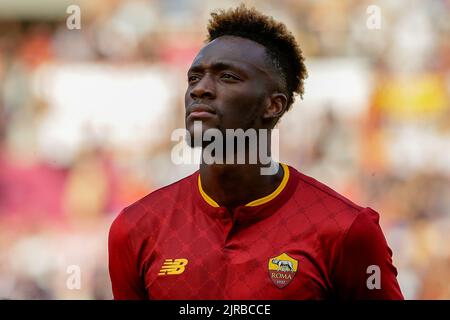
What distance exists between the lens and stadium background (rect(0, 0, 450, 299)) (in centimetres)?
824

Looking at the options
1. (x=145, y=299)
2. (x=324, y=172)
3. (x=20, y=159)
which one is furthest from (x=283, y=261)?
(x=20, y=159)

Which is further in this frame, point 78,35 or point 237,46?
point 78,35

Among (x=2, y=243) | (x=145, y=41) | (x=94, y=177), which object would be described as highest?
(x=145, y=41)

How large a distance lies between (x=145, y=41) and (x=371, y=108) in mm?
2450

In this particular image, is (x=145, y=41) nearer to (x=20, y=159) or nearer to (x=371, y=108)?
(x=20, y=159)

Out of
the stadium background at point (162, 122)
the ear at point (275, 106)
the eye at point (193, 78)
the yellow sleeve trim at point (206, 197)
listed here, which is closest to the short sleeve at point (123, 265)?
the yellow sleeve trim at point (206, 197)

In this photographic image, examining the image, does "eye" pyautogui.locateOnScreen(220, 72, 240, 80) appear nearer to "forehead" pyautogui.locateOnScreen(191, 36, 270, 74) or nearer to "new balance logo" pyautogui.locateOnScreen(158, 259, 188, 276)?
"forehead" pyautogui.locateOnScreen(191, 36, 270, 74)

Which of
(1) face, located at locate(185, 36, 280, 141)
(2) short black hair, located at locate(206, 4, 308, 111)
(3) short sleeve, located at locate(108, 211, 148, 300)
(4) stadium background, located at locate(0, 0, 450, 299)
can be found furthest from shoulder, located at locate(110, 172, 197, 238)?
(4) stadium background, located at locate(0, 0, 450, 299)

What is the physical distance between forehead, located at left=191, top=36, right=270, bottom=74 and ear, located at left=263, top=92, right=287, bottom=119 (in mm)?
122

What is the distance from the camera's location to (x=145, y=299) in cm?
369

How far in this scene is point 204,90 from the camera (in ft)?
11.8

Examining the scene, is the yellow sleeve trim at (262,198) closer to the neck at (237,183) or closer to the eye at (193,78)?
the neck at (237,183)

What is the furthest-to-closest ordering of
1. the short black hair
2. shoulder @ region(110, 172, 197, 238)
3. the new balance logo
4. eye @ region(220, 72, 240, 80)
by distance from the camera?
the short black hair, shoulder @ region(110, 172, 197, 238), eye @ region(220, 72, 240, 80), the new balance logo

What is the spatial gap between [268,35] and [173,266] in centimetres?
114
